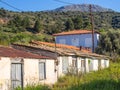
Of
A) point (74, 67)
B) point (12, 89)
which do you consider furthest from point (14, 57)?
point (74, 67)

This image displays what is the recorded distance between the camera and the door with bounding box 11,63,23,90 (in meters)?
19.8

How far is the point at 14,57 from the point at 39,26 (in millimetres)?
55136

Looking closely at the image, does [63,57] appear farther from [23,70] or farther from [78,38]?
[78,38]

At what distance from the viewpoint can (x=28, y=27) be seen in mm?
76500

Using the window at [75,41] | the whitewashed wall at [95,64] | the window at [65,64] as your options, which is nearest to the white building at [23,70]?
the window at [65,64]

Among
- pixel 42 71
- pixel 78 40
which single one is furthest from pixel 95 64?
pixel 78 40

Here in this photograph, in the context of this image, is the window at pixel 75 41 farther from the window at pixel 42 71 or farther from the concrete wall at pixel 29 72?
the window at pixel 42 71

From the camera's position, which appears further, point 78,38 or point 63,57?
point 78,38

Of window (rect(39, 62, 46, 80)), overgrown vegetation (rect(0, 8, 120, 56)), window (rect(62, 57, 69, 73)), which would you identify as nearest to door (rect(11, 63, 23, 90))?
window (rect(39, 62, 46, 80))

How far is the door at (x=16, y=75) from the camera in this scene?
19.8 metres

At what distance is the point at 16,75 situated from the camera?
20.3 metres

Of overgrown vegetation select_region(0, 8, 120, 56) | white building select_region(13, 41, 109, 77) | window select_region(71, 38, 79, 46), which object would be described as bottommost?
white building select_region(13, 41, 109, 77)

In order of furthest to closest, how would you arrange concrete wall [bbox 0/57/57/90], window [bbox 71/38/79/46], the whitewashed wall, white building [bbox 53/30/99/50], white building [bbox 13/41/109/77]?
window [bbox 71/38/79/46] < white building [bbox 53/30/99/50] < the whitewashed wall < white building [bbox 13/41/109/77] < concrete wall [bbox 0/57/57/90]

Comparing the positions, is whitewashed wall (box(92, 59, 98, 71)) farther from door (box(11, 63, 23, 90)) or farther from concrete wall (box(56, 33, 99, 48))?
concrete wall (box(56, 33, 99, 48))
